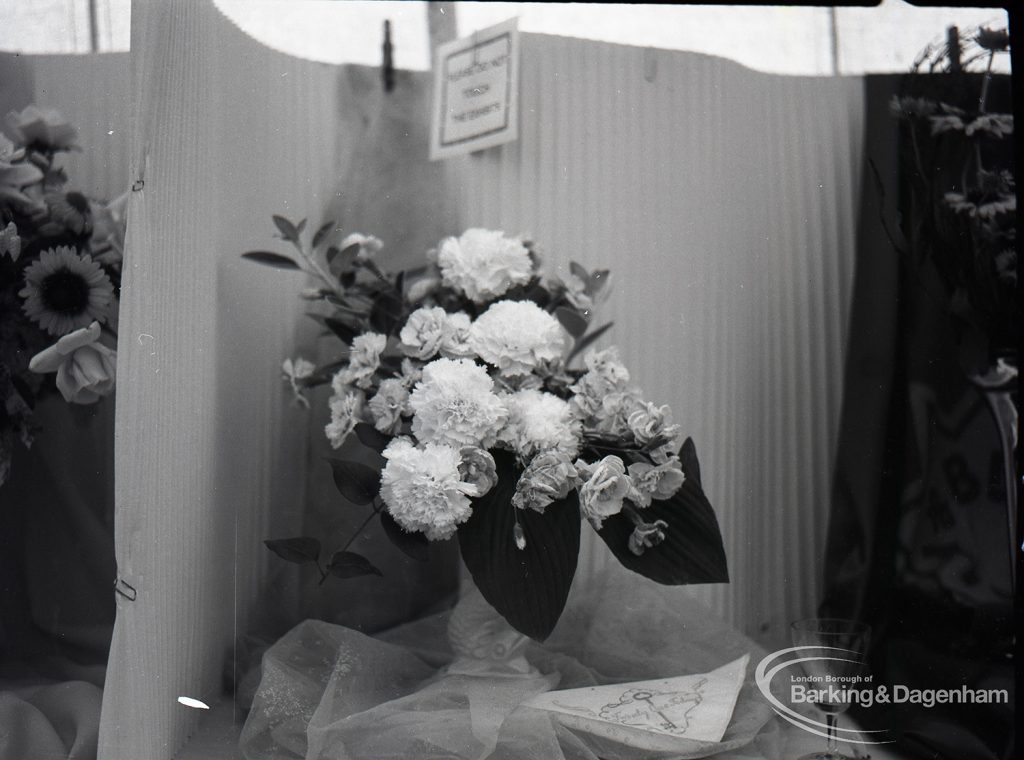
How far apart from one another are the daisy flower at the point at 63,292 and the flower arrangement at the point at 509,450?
8.6 inches

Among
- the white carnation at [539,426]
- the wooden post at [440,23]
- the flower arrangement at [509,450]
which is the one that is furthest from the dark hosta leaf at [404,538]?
A: the wooden post at [440,23]

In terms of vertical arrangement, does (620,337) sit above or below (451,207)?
below

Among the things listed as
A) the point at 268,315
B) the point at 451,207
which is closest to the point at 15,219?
the point at 268,315

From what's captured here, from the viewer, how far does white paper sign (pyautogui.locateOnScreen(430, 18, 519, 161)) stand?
2.66 ft

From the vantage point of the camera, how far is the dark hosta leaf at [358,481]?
0.67 metres

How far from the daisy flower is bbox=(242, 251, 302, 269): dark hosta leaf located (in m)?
0.13

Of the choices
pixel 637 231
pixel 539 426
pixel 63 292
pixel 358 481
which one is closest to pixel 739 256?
pixel 637 231

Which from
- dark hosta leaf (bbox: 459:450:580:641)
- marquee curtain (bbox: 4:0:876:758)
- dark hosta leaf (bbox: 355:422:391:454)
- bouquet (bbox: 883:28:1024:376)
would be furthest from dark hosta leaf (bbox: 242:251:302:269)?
bouquet (bbox: 883:28:1024:376)

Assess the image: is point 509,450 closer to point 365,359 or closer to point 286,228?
point 365,359

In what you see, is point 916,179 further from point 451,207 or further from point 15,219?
point 15,219

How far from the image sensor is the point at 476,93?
0.82 meters

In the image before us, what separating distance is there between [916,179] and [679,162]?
23 centimetres

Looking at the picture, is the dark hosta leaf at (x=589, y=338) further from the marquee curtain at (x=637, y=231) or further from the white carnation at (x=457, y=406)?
the white carnation at (x=457, y=406)

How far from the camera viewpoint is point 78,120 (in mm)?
726
